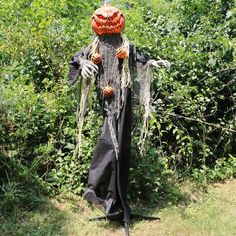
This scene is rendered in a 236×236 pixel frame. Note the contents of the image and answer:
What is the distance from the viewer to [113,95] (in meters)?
3.98

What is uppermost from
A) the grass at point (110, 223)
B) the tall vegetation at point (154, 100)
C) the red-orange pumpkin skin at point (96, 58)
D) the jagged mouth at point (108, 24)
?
the jagged mouth at point (108, 24)

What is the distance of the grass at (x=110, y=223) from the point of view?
4.04m

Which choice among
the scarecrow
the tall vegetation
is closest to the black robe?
the scarecrow

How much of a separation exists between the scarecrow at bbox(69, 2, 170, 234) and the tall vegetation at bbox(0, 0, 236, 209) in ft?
0.86

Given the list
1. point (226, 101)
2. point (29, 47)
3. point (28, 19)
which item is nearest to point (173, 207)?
point (226, 101)

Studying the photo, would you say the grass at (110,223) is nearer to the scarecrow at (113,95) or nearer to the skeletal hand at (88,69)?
the scarecrow at (113,95)

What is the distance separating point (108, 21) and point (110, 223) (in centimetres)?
173

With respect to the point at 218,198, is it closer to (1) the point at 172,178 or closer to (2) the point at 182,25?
(1) the point at 172,178

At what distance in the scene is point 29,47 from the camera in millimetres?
5219

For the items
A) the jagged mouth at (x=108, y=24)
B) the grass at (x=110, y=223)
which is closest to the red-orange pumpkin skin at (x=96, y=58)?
the jagged mouth at (x=108, y=24)

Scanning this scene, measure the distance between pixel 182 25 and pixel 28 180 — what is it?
2913 millimetres

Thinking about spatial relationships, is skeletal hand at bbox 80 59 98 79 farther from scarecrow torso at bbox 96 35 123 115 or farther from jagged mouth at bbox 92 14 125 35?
jagged mouth at bbox 92 14 125 35

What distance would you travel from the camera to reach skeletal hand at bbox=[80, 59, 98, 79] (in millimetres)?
3709

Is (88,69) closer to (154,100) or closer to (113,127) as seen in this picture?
(113,127)
